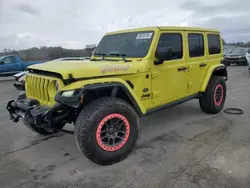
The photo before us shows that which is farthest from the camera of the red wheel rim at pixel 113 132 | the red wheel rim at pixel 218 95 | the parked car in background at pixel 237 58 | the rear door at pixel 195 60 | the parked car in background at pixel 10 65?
the parked car in background at pixel 237 58

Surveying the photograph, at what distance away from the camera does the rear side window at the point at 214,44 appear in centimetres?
534

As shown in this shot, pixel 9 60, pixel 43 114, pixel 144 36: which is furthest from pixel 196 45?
pixel 9 60

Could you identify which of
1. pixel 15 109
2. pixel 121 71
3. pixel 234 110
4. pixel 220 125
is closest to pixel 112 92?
pixel 121 71

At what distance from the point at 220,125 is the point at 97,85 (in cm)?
298

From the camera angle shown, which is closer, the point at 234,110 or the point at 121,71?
the point at 121,71

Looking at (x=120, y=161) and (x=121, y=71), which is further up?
(x=121, y=71)

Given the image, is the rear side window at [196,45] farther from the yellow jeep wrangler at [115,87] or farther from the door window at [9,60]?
the door window at [9,60]

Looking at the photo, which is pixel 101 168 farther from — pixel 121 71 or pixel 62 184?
pixel 121 71

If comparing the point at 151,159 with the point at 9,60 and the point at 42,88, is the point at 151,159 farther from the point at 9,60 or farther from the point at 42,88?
the point at 9,60

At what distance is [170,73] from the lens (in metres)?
4.18

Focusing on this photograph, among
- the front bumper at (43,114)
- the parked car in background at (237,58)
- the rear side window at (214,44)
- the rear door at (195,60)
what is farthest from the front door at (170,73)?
the parked car in background at (237,58)

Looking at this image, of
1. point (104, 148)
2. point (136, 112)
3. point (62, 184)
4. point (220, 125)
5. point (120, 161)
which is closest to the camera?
point (62, 184)

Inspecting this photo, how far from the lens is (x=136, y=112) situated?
11.8 feet

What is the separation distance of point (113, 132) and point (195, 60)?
2548mm
